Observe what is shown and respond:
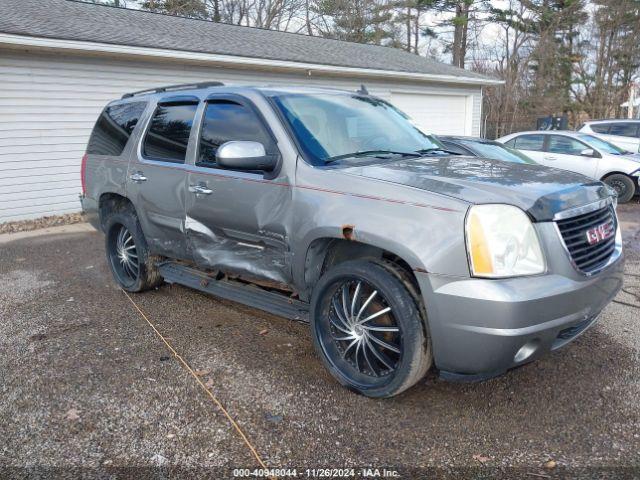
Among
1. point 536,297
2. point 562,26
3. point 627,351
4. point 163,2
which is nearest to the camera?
point 536,297

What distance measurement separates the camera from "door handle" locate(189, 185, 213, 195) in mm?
4023

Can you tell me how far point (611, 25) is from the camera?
33.1m

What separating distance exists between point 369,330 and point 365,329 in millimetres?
27

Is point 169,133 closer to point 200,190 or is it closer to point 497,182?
point 200,190

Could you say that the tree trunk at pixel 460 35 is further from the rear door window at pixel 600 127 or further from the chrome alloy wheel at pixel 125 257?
the chrome alloy wheel at pixel 125 257

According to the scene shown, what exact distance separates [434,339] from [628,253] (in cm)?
536

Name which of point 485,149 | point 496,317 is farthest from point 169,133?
point 485,149

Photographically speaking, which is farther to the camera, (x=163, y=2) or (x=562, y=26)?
(x=562, y=26)

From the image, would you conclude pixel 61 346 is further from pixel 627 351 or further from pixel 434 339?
pixel 627 351

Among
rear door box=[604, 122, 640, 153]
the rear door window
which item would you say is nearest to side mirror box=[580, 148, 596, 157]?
rear door box=[604, 122, 640, 153]

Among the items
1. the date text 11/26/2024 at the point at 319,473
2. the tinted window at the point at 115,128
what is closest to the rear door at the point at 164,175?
the tinted window at the point at 115,128

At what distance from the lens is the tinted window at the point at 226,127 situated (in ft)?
12.7

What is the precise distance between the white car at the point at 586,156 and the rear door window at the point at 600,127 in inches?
100

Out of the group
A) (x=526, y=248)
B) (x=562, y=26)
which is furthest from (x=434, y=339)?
(x=562, y=26)
